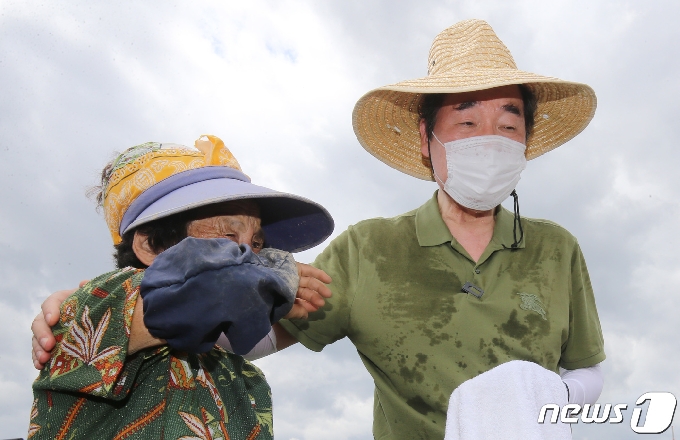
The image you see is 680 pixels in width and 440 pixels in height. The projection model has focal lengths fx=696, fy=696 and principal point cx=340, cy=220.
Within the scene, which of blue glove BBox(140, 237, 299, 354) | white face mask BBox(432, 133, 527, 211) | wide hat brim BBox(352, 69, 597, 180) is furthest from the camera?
wide hat brim BBox(352, 69, 597, 180)

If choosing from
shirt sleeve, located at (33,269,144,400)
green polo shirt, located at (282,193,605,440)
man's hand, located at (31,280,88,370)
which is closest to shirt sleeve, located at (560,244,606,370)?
green polo shirt, located at (282,193,605,440)

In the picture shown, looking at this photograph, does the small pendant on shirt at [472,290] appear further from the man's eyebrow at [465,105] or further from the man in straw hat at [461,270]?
the man's eyebrow at [465,105]

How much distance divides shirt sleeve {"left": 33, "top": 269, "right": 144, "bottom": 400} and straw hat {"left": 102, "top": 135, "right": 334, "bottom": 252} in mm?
444

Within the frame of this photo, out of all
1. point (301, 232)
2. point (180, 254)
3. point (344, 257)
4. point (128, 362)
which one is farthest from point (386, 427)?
point (180, 254)

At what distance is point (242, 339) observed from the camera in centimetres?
194

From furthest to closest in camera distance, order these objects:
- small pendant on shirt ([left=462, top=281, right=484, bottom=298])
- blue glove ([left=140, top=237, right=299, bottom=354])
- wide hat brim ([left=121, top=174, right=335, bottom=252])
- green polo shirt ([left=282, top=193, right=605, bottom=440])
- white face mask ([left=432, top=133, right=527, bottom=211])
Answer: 1. white face mask ([left=432, top=133, right=527, bottom=211])
2. small pendant on shirt ([left=462, top=281, right=484, bottom=298])
3. green polo shirt ([left=282, top=193, right=605, bottom=440])
4. wide hat brim ([left=121, top=174, right=335, bottom=252])
5. blue glove ([left=140, top=237, right=299, bottom=354])

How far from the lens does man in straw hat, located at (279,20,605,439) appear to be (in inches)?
129

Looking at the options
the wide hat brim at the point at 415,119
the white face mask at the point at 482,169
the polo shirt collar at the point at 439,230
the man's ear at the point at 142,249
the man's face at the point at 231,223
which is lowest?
the man's ear at the point at 142,249

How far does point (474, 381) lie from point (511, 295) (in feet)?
3.32

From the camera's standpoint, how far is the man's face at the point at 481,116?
11.7 ft

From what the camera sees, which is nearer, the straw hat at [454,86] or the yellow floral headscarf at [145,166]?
the yellow floral headscarf at [145,166]

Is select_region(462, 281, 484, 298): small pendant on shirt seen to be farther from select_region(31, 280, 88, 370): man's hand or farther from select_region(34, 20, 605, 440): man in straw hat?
select_region(31, 280, 88, 370): man's hand

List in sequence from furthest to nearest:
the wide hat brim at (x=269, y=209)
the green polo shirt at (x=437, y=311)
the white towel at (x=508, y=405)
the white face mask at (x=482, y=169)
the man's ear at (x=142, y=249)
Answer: the white face mask at (x=482, y=169)
the green polo shirt at (x=437, y=311)
the man's ear at (x=142, y=249)
the wide hat brim at (x=269, y=209)
the white towel at (x=508, y=405)

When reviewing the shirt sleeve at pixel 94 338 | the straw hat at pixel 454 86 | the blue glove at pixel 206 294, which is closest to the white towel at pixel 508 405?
the blue glove at pixel 206 294
